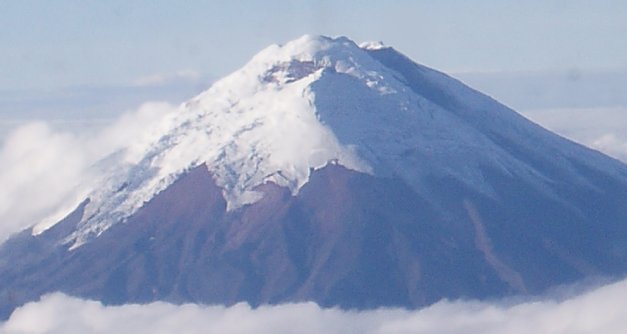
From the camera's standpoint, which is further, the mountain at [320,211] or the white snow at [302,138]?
the white snow at [302,138]

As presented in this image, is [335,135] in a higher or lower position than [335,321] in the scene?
higher

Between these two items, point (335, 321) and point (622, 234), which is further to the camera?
point (622, 234)

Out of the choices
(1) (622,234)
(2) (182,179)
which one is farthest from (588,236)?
(2) (182,179)

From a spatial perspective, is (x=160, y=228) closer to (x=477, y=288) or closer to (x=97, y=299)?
(x=97, y=299)

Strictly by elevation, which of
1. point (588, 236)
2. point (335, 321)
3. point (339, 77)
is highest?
point (339, 77)

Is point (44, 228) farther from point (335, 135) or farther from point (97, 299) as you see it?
point (335, 135)

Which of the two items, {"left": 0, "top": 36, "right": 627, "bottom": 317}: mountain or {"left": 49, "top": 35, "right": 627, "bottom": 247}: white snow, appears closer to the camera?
{"left": 0, "top": 36, "right": 627, "bottom": 317}: mountain

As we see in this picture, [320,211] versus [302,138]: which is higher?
A: [302,138]
